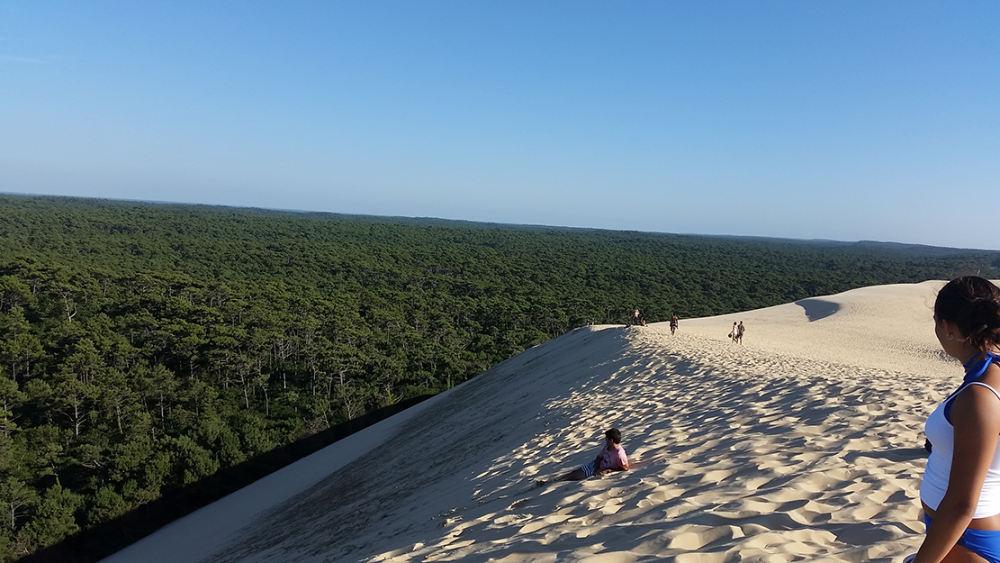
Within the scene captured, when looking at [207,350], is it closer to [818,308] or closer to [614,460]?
[614,460]

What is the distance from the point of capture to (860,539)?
325cm

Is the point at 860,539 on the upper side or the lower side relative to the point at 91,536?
upper

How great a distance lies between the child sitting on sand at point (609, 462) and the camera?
548 cm

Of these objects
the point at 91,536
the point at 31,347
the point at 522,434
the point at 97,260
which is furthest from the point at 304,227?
the point at 522,434

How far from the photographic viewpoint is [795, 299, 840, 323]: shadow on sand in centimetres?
3122

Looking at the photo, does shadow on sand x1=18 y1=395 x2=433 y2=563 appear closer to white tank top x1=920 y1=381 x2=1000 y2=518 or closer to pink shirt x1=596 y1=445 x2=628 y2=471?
pink shirt x1=596 y1=445 x2=628 y2=471

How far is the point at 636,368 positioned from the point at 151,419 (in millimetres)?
21437

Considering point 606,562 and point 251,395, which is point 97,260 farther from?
point 606,562

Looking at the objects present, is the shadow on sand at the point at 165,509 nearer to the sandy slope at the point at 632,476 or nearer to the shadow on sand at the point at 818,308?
the sandy slope at the point at 632,476

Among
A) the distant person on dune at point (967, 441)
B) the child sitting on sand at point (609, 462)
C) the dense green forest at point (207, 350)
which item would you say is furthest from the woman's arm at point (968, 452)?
the child sitting on sand at point (609, 462)

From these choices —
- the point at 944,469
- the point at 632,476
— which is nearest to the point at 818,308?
the point at 632,476

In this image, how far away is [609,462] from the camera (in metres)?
5.49

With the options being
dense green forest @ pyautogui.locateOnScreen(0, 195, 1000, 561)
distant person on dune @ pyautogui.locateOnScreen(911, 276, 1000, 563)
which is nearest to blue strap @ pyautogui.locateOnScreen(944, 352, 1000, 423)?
distant person on dune @ pyautogui.locateOnScreen(911, 276, 1000, 563)

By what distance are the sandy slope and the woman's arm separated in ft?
5.11
